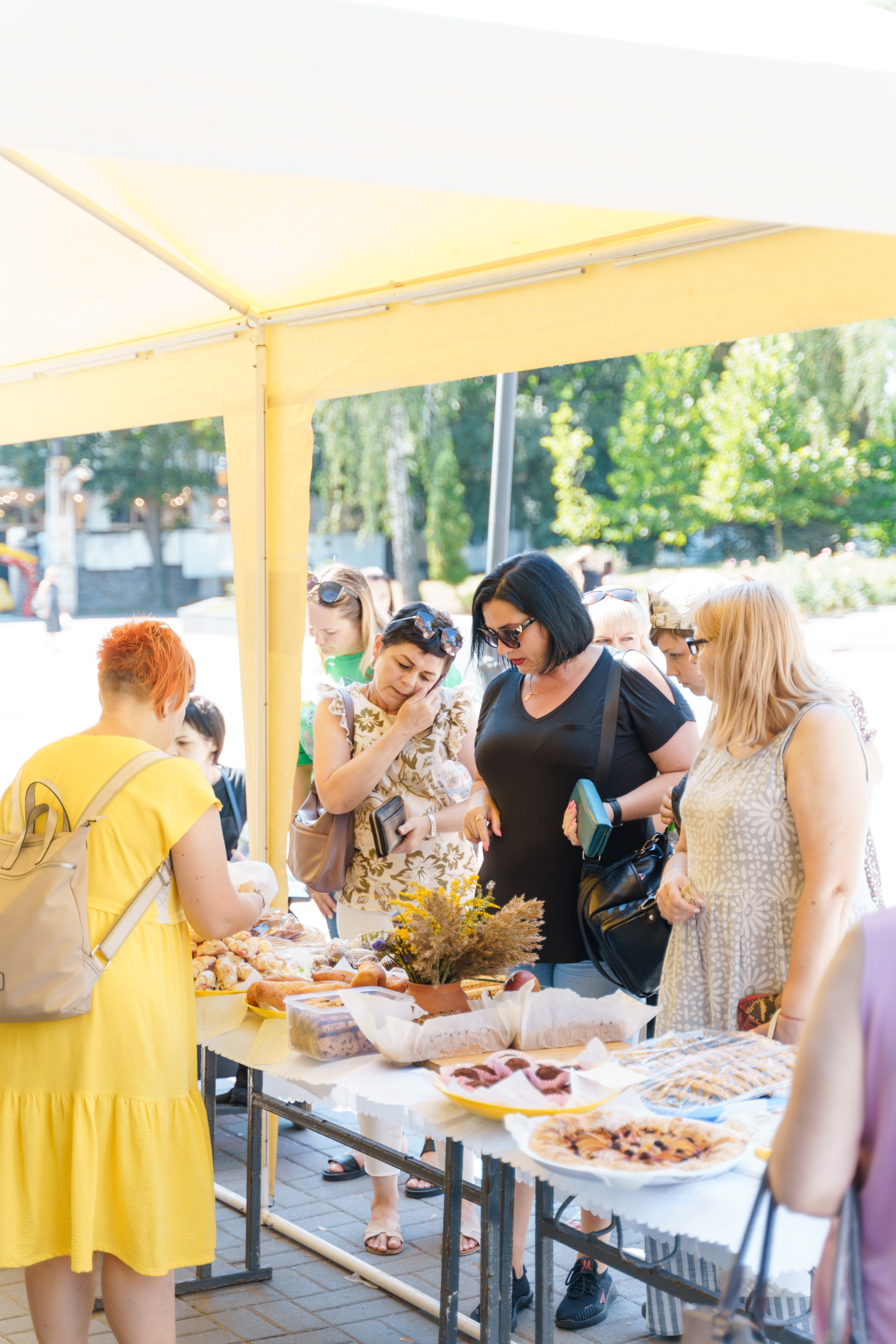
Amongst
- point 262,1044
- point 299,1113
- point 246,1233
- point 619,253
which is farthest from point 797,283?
point 246,1233

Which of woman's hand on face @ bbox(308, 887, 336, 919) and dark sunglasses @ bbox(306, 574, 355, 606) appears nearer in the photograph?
woman's hand on face @ bbox(308, 887, 336, 919)

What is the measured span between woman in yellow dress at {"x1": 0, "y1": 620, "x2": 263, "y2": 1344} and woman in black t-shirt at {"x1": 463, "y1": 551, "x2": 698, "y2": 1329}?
89cm

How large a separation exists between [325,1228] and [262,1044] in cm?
127

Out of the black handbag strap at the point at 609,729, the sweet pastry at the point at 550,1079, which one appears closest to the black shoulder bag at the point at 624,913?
the black handbag strap at the point at 609,729

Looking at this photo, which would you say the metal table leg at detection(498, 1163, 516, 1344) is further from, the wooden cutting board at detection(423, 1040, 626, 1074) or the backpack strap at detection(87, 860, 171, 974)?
the backpack strap at detection(87, 860, 171, 974)

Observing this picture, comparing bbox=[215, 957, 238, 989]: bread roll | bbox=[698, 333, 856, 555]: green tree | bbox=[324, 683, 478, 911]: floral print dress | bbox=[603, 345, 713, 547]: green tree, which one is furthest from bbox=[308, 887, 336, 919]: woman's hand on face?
bbox=[603, 345, 713, 547]: green tree

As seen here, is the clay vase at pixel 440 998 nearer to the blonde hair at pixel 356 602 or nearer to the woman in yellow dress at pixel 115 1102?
the woman in yellow dress at pixel 115 1102

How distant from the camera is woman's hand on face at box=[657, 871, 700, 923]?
2.37 meters

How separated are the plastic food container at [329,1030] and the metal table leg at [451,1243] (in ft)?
0.80

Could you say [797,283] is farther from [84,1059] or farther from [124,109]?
[84,1059]

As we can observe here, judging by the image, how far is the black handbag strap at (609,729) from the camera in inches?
110

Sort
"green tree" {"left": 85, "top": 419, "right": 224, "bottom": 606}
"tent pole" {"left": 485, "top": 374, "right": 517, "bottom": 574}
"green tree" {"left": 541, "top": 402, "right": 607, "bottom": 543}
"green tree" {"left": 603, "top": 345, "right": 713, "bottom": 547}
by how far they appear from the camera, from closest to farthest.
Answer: "tent pole" {"left": 485, "top": 374, "right": 517, "bottom": 574}
"green tree" {"left": 603, "top": 345, "right": 713, "bottom": 547}
"green tree" {"left": 541, "top": 402, "right": 607, "bottom": 543}
"green tree" {"left": 85, "top": 419, "right": 224, "bottom": 606}

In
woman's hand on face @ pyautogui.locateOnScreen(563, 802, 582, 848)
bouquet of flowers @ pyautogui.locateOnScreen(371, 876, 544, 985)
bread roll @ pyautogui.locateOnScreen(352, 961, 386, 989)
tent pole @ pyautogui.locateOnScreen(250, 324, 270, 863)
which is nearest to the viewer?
bouquet of flowers @ pyautogui.locateOnScreen(371, 876, 544, 985)

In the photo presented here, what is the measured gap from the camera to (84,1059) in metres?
2.12
